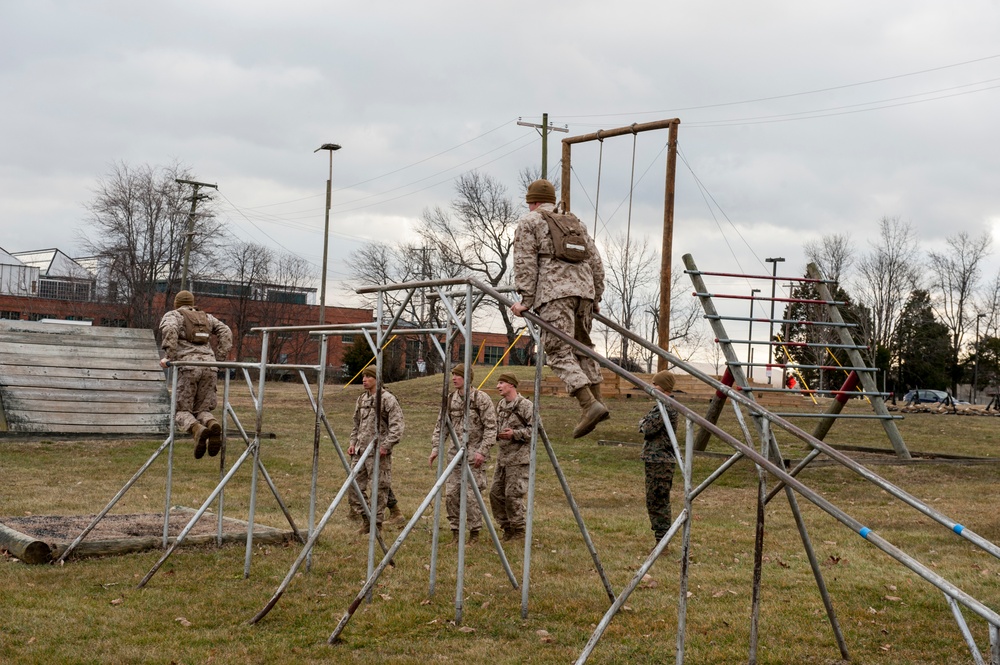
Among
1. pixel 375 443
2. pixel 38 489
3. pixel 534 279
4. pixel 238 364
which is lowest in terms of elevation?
pixel 38 489

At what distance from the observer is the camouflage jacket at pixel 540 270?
6.63m

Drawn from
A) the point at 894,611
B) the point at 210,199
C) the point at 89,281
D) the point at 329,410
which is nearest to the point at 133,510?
the point at 894,611

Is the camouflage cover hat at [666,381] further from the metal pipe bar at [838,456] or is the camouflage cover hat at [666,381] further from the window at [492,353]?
the window at [492,353]

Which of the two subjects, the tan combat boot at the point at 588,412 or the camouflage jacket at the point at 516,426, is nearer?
the tan combat boot at the point at 588,412

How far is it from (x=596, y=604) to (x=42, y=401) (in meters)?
13.3

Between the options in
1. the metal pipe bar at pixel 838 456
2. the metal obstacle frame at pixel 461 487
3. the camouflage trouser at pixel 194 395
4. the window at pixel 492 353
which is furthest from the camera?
the window at pixel 492 353

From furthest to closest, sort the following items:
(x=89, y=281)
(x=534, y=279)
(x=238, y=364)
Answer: (x=89, y=281) → (x=238, y=364) → (x=534, y=279)

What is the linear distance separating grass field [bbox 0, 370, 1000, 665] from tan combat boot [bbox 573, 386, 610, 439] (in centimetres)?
154

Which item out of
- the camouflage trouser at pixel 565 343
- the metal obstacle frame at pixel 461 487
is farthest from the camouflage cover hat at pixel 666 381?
the camouflage trouser at pixel 565 343

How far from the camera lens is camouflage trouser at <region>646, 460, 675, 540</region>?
9898 millimetres

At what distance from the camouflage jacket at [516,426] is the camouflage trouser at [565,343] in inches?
139

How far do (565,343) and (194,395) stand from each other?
17.9 ft

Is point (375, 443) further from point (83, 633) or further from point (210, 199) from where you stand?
point (210, 199)

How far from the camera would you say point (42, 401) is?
57.4ft
